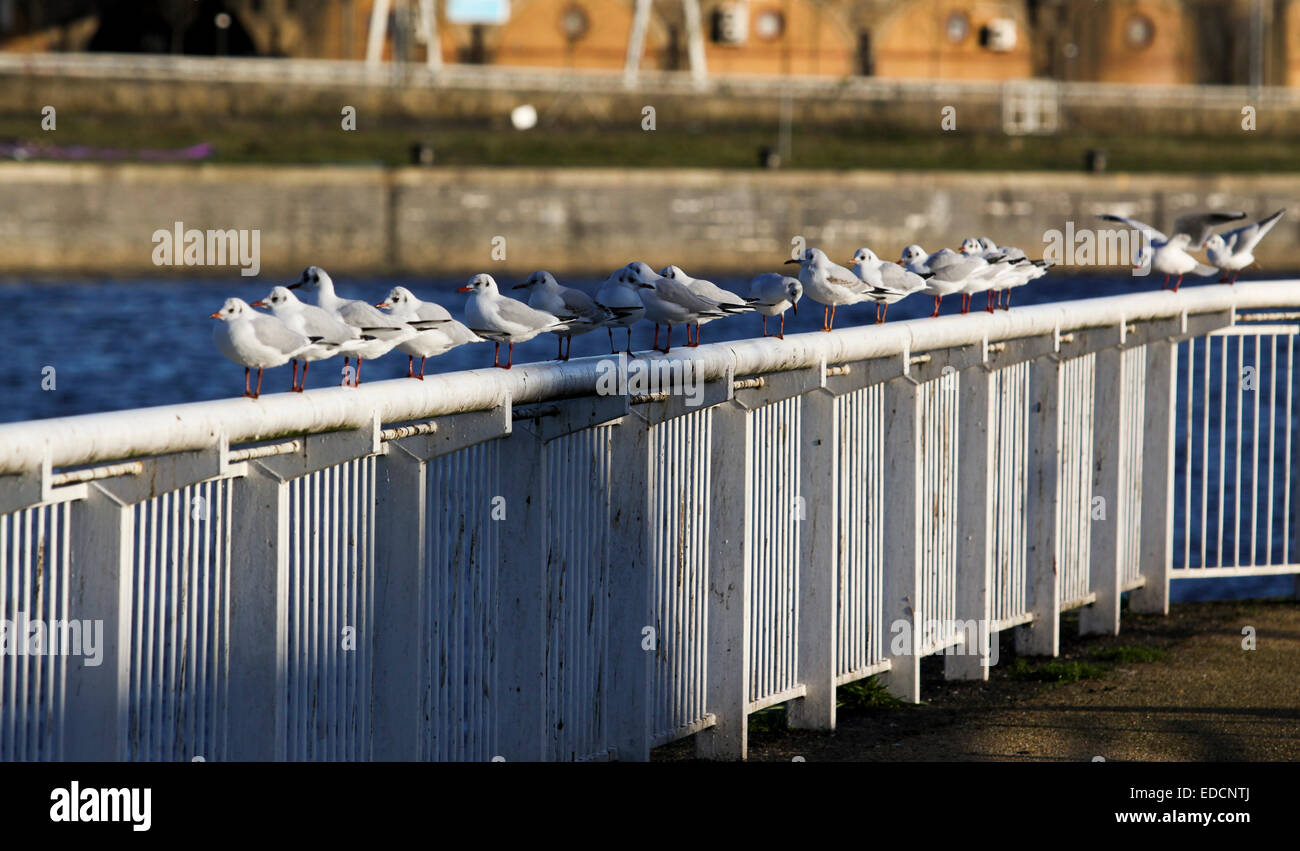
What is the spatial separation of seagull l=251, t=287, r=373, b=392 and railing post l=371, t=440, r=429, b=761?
0.48m

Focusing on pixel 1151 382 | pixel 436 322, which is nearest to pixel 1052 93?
pixel 1151 382

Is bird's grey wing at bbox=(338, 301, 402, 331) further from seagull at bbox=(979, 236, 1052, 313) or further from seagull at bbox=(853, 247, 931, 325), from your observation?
seagull at bbox=(979, 236, 1052, 313)

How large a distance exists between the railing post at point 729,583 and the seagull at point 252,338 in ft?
7.92

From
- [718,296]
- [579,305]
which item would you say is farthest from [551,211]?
[579,305]

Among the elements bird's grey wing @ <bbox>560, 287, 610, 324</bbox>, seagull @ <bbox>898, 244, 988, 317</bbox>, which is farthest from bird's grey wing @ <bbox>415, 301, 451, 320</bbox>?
seagull @ <bbox>898, 244, 988, 317</bbox>

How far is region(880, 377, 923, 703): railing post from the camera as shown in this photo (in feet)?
31.9

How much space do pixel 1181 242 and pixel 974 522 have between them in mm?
2953

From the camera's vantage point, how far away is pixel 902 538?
32.0 ft

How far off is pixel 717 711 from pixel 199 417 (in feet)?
11.6

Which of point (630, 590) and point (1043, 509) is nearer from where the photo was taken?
point (630, 590)

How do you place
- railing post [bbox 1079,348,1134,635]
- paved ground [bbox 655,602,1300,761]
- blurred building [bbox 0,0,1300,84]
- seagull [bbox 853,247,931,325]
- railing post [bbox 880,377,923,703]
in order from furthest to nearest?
blurred building [bbox 0,0,1300,84]
railing post [bbox 1079,348,1134,635]
seagull [bbox 853,247,931,325]
railing post [bbox 880,377,923,703]
paved ground [bbox 655,602,1300,761]

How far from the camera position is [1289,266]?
6034cm

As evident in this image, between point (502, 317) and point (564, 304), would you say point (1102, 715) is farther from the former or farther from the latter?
point (502, 317)
